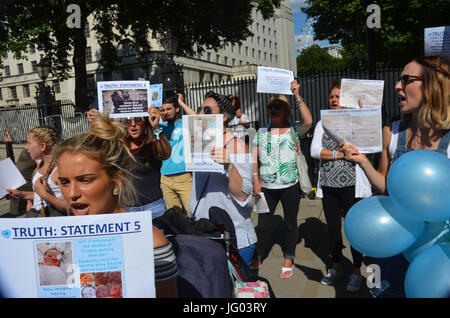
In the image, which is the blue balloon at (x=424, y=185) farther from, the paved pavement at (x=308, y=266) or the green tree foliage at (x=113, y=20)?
the green tree foliage at (x=113, y=20)

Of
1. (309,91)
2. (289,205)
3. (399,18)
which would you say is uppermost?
(399,18)

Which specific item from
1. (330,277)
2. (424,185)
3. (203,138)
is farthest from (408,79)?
(330,277)

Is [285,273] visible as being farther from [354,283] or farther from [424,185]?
[424,185]

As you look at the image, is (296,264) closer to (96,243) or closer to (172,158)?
(172,158)

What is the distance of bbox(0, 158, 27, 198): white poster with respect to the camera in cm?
299

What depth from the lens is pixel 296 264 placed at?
14.6ft

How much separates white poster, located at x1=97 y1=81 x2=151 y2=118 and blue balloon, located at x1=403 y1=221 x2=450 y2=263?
2.32 m

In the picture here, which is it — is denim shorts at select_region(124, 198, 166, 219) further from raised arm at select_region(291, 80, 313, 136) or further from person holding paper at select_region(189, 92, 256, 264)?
raised arm at select_region(291, 80, 313, 136)

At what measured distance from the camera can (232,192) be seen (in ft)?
9.18

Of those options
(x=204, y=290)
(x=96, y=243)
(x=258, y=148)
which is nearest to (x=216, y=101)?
(x=258, y=148)

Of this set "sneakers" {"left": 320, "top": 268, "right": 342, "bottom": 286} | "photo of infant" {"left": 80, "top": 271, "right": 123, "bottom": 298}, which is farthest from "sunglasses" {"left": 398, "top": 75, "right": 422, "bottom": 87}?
"sneakers" {"left": 320, "top": 268, "right": 342, "bottom": 286}

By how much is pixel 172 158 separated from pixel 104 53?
51.5ft

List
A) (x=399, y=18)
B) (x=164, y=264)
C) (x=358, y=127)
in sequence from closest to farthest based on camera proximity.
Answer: (x=164, y=264), (x=358, y=127), (x=399, y=18)

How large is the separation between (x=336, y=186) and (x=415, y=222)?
6.13 feet
